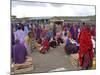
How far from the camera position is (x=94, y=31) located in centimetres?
273

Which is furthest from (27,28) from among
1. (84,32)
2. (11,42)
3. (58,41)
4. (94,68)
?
(94,68)

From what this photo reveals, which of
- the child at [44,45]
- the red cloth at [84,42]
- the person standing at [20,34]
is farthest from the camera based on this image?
the red cloth at [84,42]

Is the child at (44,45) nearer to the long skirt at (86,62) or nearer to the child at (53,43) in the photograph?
the child at (53,43)

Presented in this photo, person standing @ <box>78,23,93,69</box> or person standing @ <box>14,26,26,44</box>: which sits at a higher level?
person standing @ <box>14,26,26,44</box>

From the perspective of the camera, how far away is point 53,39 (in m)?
2.55

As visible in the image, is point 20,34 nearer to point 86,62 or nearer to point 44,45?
point 44,45

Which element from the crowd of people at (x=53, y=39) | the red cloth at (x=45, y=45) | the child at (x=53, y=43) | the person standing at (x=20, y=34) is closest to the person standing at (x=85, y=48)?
the crowd of people at (x=53, y=39)

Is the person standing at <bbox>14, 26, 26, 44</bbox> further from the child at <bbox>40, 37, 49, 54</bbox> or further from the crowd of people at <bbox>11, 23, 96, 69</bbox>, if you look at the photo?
the child at <bbox>40, 37, 49, 54</bbox>

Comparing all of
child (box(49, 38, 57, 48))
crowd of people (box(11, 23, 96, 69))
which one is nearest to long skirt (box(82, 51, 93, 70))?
crowd of people (box(11, 23, 96, 69))

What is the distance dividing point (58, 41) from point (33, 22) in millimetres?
401

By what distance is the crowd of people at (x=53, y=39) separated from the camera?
2.42 m

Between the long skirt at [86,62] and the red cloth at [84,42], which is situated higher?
the red cloth at [84,42]

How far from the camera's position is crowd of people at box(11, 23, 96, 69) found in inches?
95.3

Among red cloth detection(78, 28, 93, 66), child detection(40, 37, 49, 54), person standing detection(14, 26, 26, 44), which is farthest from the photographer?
red cloth detection(78, 28, 93, 66)
